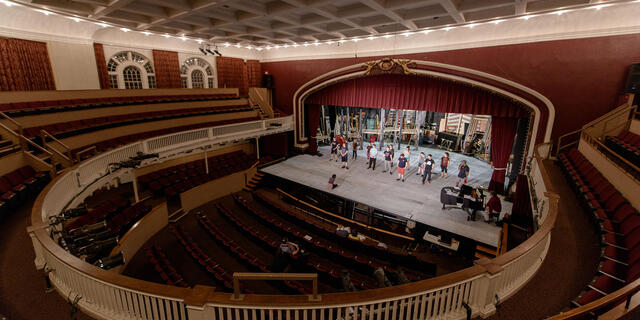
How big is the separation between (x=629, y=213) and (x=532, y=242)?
2.63 metres

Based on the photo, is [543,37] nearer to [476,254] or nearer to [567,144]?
[567,144]

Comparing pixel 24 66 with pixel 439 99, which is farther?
pixel 439 99

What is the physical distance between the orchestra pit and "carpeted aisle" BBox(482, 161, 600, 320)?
3 centimetres

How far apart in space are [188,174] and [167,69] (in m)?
6.07

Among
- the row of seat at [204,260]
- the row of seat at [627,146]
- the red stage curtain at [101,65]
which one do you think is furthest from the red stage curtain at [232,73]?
the row of seat at [627,146]

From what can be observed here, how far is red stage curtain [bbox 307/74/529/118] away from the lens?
36.8ft

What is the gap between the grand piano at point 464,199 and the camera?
912cm

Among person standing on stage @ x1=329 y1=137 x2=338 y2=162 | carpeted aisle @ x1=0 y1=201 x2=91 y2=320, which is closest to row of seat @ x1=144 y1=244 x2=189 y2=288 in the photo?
carpeted aisle @ x1=0 y1=201 x2=91 y2=320

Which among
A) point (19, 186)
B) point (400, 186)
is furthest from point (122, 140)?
point (400, 186)

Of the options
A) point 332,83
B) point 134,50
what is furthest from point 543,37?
point 134,50

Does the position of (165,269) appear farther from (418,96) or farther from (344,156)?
(418,96)

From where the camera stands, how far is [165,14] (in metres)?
9.48

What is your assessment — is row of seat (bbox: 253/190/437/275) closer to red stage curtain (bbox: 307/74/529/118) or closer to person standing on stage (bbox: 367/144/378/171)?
person standing on stage (bbox: 367/144/378/171)

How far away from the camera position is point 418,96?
13070 millimetres
